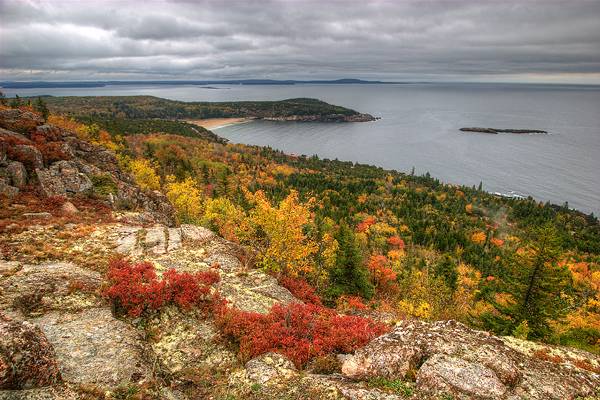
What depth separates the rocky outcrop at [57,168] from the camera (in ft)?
104

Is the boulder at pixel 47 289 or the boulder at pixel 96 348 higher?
the boulder at pixel 47 289

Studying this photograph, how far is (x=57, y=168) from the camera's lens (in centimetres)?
3503

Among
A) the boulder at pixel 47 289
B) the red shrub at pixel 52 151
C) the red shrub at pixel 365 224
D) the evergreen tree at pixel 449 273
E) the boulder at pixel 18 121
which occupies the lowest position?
the red shrub at pixel 365 224

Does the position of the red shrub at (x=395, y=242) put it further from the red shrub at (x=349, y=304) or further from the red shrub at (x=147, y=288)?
the red shrub at (x=147, y=288)

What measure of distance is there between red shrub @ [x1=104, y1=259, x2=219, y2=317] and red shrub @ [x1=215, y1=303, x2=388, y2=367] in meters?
2.11

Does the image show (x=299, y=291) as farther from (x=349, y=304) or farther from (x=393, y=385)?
(x=393, y=385)

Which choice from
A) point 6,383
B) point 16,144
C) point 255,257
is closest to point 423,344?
point 6,383

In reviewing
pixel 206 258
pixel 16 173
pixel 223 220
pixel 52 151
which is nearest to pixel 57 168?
pixel 52 151

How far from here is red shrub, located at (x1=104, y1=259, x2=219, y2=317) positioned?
17812 millimetres

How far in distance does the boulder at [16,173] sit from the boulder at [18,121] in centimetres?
1022

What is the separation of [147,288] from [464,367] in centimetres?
1580

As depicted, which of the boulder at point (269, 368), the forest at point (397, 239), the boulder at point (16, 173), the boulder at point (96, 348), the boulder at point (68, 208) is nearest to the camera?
the boulder at point (96, 348)

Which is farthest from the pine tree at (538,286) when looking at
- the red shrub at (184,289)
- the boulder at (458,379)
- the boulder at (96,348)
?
the boulder at (96,348)

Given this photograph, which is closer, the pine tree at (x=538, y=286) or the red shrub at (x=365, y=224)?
the pine tree at (x=538, y=286)
